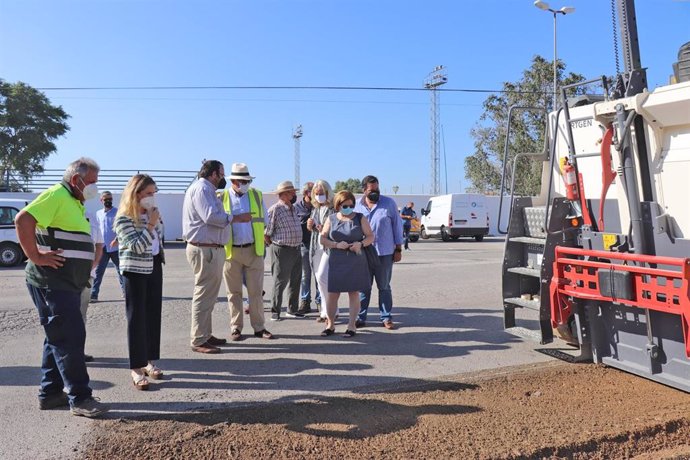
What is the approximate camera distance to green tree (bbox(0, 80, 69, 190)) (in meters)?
32.6

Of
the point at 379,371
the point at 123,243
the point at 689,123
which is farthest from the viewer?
the point at 379,371

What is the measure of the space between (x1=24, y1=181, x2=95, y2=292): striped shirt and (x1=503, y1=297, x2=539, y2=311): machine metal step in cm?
387

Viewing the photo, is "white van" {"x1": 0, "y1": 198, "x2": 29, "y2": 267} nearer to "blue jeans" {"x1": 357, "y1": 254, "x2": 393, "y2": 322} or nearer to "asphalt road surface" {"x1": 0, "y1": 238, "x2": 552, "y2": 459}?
"asphalt road surface" {"x1": 0, "y1": 238, "x2": 552, "y2": 459}

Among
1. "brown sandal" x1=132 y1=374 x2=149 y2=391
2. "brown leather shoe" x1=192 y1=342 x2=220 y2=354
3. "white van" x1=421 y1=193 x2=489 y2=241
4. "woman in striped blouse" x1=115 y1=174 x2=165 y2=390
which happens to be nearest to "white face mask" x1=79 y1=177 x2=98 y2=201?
"woman in striped blouse" x1=115 y1=174 x2=165 y2=390

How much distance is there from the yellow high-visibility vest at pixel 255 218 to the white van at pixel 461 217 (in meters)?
20.4

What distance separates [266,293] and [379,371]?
5.24m

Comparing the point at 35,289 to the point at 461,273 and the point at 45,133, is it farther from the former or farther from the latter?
the point at 45,133

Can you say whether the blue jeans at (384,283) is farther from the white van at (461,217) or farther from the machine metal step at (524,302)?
the white van at (461,217)

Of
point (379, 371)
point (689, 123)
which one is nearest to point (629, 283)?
point (689, 123)

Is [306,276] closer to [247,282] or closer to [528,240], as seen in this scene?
[247,282]

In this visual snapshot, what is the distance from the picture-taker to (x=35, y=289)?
4.25 meters

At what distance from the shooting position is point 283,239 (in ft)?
24.7

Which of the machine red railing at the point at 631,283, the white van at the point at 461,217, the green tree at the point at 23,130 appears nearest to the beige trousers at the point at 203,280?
the machine red railing at the point at 631,283

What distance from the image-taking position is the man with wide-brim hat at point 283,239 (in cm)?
754
